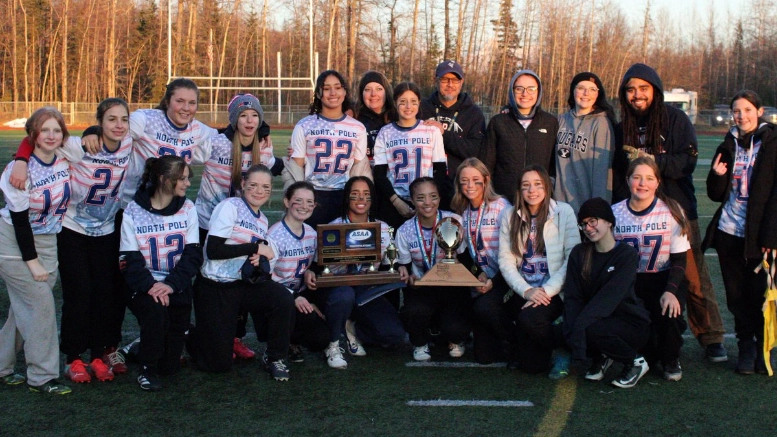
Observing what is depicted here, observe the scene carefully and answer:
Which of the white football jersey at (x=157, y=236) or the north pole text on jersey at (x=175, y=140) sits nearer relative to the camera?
the white football jersey at (x=157, y=236)

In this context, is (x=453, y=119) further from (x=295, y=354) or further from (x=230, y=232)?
(x=295, y=354)

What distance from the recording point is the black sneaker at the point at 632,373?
4276 millimetres

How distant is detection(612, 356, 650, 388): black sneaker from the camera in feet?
14.0

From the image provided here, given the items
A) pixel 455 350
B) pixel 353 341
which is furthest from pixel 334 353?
pixel 455 350

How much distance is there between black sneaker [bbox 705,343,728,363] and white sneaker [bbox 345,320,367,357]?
2178mm

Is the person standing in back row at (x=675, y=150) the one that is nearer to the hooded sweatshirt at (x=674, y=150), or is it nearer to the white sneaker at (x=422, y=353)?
the hooded sweatshirt at (x=674, y=150)

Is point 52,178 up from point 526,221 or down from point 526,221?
up

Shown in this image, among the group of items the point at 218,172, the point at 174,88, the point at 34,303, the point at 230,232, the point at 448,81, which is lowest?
the point at 34,303

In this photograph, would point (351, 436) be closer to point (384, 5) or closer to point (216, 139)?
point (216, 139)

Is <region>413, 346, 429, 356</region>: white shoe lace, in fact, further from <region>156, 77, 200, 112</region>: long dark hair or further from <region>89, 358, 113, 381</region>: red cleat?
<region>156, 77, 200, 112</region>: long dark hair

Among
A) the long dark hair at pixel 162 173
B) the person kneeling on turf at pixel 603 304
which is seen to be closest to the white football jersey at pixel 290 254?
the long dark hair at pixel 162 173

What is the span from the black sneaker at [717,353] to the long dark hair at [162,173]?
3421 mm

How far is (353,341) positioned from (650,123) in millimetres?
2356

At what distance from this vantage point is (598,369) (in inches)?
173
